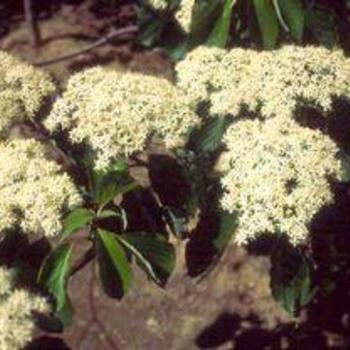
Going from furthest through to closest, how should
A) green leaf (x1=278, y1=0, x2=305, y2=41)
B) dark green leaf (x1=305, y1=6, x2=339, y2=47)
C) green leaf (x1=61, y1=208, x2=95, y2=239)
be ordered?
dark green leaf (x1=305, y1=6, x2=339, y2=47)
green leaf (x1=278, y1=0, x2=305, y2=41)
green leaf (x1=61, y1=208, x2=95, y2=239)

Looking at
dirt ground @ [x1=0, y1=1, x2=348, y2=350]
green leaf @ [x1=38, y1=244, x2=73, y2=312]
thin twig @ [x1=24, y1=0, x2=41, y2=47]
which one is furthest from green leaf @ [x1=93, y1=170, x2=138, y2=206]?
thin twig @ [x1=24, y1=0, x2=41, y2=47]

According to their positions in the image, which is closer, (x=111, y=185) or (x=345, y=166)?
(x=111, y=185)

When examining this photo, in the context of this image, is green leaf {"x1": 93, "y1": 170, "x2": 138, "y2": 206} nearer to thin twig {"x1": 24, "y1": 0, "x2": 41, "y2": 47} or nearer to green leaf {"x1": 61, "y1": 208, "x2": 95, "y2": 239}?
green leaf {"x1": 61, "y1": 208, "x2": 95, "y2": 239}

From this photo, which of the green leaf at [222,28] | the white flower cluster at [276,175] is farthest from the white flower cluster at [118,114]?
the green leaf at [222,28]

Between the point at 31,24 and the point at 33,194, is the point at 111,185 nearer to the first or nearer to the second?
the point at 33,194

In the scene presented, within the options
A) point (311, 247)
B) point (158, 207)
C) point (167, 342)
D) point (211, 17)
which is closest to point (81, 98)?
point (158, 207)

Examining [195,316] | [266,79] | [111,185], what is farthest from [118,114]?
[195,316]

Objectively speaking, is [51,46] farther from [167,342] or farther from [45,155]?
[45,155]
